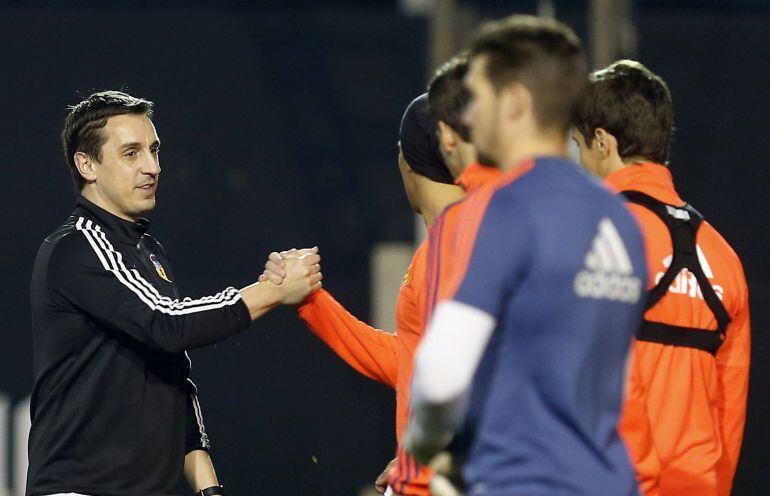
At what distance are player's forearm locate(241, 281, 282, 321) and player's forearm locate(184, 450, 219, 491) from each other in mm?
542

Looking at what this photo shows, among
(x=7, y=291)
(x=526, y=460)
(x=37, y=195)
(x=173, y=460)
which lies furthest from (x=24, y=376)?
(x=526, y=460)

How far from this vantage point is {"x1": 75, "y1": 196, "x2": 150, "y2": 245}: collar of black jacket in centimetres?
356

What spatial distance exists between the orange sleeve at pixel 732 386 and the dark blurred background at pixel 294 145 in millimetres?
1921

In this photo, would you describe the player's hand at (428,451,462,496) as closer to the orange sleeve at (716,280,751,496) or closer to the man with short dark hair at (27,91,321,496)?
the man with short dark hair at (27,91,321,496)

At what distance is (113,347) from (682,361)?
4.78 ft

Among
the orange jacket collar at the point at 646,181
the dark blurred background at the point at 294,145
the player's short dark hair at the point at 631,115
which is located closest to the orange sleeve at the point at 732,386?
the orange jacket collar at the point at 646,181

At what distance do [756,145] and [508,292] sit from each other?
353 cm

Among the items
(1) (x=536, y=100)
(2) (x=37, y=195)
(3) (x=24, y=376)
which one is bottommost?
(3) (x=24, y=376)

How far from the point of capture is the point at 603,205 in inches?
87.6

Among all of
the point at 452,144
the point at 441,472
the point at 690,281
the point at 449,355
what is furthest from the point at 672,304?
the point at 449,355

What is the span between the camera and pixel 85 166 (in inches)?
145

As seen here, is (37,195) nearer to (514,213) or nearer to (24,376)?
(24,376)

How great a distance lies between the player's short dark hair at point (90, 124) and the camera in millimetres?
3682

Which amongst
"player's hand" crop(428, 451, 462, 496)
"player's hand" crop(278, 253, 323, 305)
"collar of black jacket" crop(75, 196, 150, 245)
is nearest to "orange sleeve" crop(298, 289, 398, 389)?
"player's hand" crop(278, 253, 323, 305)
